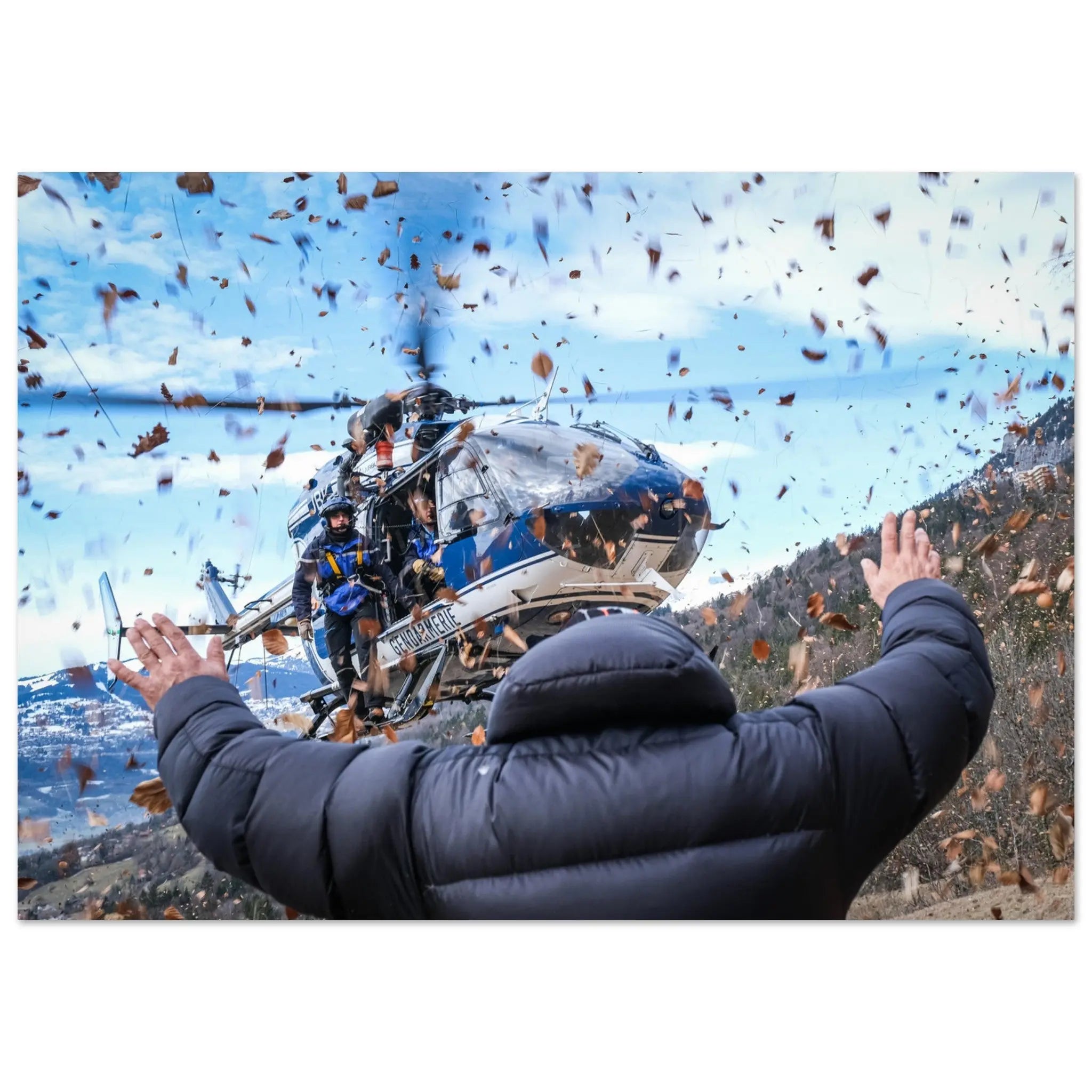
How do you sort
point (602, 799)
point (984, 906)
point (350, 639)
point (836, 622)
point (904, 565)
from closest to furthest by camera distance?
point (602, 799)
point (904, 565)
point (984, 906)
point (836, 622)
point (350, 639)

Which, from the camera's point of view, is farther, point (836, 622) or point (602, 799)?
point (836, 622)

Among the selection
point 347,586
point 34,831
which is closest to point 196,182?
point 347,586

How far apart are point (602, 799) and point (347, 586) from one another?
5.03 ft

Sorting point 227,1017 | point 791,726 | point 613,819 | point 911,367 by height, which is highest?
point 911,367

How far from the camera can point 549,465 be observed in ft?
8.84

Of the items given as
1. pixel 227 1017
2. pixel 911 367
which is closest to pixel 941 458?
pixel 911 367

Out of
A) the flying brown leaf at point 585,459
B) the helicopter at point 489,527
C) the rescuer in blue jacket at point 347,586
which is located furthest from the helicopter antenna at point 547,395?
the rescuer in blue jacket at point 347,586

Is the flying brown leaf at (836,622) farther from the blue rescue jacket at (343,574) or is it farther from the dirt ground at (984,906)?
the blue rescue jacket at (343,574)

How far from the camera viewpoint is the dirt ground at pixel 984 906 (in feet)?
8.08

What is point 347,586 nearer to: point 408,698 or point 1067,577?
point 408,698

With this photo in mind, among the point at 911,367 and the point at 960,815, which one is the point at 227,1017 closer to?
the point at 960,815

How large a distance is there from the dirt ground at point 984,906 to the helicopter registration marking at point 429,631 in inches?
48.2
